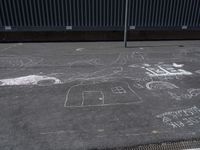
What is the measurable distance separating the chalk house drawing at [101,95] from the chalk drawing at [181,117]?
0.74 metres

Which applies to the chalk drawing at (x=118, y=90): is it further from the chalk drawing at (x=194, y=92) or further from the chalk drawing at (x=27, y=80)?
the chalk drawing at (x=194, y=92)

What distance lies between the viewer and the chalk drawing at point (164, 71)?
598cm

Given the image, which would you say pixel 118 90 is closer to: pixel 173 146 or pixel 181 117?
pixel 181 117

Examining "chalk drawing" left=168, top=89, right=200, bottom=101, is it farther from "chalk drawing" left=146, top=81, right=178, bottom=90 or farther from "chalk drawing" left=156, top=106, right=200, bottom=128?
"chalk drawing" left=156, top=106, right=200, bottom=128

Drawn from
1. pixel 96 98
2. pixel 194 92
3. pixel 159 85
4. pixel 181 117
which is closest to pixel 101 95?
pixel 96 98

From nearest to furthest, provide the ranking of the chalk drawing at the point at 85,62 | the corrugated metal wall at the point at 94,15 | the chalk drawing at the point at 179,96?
the chalk drawing at the point at 179,96
the chalk drawing at the point at 85,62
the corrugated metal wall at the point at 94,15

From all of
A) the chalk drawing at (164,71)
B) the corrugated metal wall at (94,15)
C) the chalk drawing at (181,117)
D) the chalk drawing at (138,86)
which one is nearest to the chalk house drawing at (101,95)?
the chalk drawing at (138,86)

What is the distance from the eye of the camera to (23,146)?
10.3 ft

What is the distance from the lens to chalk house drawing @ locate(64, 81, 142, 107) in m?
4.40

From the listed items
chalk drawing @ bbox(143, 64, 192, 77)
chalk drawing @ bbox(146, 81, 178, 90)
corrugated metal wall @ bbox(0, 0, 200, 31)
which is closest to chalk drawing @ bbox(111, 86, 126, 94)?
chalk drawing @ bbox(146, 81, 178, 90)

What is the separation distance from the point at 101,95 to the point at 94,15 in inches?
220

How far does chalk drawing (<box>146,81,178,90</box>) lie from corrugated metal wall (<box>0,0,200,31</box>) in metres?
4.92

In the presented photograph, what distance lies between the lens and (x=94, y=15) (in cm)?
934

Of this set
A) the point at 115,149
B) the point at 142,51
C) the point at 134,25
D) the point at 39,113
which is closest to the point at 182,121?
the point at 115,149
